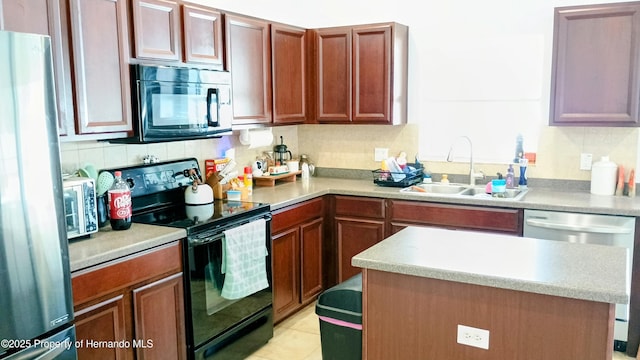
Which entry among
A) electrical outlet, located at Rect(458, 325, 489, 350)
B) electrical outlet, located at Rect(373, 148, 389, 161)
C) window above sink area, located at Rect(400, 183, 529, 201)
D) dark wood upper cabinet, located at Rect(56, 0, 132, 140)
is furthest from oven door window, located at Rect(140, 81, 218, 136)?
electrical outlet, located at Rect(458, 325, 489, 350)

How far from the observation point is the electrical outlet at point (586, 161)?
3781mm

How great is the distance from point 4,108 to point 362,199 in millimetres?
2652

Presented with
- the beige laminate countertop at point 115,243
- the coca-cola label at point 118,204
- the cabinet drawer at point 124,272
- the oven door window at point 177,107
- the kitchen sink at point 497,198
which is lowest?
the cabinet drawer at point 124,272

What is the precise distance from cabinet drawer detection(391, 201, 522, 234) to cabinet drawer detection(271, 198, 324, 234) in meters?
0.56

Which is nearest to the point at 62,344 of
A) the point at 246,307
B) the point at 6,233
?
the point at 6,233

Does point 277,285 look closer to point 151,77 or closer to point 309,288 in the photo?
point 309,288

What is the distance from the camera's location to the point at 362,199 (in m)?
4.01

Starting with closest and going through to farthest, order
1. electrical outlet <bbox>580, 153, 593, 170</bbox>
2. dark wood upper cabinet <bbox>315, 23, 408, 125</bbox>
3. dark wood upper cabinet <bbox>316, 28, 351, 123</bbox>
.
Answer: electrical outlet <bbox>580, 153, 593, 170</bbox> < dark wood upper cabinet <bbox>315, 23, 408, 125</bbox> < dark wood upper cabinet <bbox>316, 28, 351, 123</bbox>

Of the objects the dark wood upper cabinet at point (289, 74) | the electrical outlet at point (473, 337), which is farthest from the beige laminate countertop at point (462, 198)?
the electrical outlet at point (473, 337)

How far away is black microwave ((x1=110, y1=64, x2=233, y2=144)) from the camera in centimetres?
282

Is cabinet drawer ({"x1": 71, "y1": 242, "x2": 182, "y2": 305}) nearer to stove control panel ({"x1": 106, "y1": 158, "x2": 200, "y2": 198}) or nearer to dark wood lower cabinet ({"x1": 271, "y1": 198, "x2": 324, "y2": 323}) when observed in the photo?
stove control panel ({"x1": 106, "y1": 158, "x2": 200, "y2": 198})

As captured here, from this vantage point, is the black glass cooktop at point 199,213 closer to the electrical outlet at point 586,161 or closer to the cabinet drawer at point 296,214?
the cabinet drawer at point 296,214

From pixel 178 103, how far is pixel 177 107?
23 millimetres

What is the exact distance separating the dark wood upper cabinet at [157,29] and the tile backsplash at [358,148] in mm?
610
